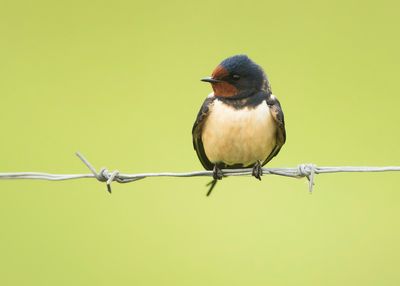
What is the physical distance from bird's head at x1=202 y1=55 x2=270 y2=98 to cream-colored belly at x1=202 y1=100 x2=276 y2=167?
0.07m

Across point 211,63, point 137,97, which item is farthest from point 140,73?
point 211,63

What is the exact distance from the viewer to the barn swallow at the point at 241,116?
3.72 m

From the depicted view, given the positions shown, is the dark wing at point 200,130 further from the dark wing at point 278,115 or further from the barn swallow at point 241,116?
the dark wing at point 278,115

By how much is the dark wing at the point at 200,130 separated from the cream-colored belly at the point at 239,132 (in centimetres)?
2

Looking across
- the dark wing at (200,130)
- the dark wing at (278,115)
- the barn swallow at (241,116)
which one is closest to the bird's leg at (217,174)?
the barn swallow at (241,116)

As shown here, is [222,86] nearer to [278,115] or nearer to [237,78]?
[237,78]

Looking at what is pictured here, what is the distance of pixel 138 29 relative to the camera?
21.8 ft

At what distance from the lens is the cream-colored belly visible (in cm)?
Result: 371

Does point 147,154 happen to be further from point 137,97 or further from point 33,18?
point 33,18

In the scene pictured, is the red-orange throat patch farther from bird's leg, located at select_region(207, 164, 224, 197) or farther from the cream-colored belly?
bird's leg, located at select_region(207, 164, 224, 197)

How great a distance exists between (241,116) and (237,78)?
170mm

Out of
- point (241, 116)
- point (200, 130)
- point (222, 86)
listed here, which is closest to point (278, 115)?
point (241, 116)

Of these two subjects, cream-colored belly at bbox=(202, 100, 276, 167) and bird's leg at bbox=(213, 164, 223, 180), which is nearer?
cream-colored belly at bbox=(202, 100, 276, 167)

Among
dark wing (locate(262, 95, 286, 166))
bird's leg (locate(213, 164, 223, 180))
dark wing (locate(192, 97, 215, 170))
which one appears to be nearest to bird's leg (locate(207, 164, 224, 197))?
bird's leg (locate(213, 164, 223, 180))
